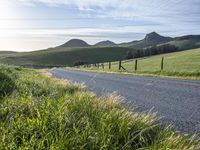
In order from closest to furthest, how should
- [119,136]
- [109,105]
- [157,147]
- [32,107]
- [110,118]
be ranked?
[157,147] < [119,136] < [110,118] < [32,107] < [109,105]

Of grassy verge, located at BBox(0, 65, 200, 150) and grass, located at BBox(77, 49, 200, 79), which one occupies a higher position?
grassy verge, located at BBox(0, 65, 200, 150)

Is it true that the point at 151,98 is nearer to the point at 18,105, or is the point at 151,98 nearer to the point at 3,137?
the point at 18,105

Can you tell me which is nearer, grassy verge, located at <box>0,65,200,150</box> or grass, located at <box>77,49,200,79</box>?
grassy verge, located at <box>0,65,200,150</box>

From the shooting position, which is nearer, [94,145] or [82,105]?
[94,145]

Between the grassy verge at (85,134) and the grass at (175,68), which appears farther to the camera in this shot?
the grass at (175,68)

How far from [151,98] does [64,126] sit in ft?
22.1

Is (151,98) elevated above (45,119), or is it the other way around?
(45,119)

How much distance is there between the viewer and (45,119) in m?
4.98

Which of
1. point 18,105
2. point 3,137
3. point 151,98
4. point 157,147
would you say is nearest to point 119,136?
point 157,147

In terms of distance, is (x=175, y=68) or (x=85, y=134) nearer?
(x=85, y=134)

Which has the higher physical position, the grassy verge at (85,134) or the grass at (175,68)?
the grassy verge at (85,134)

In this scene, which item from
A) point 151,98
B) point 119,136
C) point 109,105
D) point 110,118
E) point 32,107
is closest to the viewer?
point 119,136

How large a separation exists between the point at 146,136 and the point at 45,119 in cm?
145

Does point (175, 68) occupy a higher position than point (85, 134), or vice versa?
point (85, 134)
